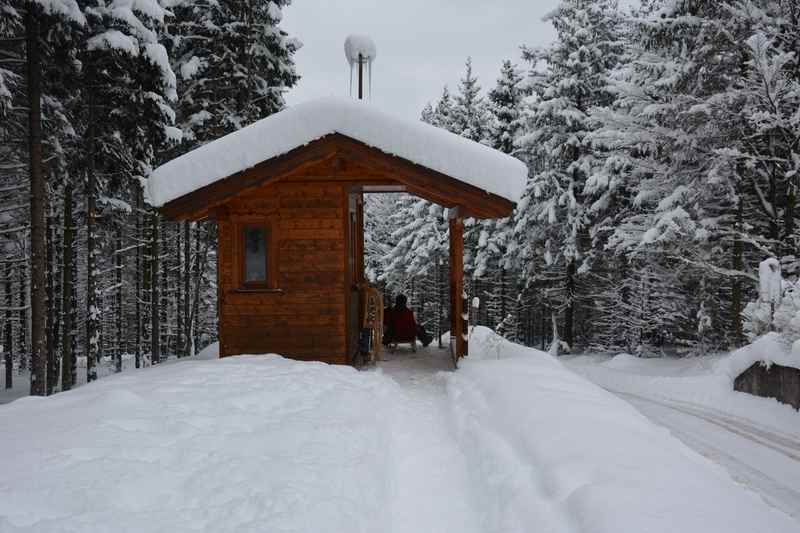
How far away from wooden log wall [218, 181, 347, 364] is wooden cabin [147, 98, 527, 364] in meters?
0.02

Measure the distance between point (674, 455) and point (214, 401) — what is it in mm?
4472

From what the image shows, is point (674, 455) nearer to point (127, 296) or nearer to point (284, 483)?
point (284, 483)

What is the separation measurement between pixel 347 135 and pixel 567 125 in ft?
39.1

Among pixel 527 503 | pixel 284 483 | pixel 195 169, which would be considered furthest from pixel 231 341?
pixel 527 503

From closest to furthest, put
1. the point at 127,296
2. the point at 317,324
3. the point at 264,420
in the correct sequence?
the point at 264,420
the point at 317,324
the point at 127,296

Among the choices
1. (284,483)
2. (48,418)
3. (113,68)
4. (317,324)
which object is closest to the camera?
(284,483)

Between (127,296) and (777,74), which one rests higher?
(777,74)

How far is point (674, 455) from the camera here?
14.6 feet

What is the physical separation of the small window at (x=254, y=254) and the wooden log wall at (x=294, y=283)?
17cm

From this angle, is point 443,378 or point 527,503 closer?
point 527,503

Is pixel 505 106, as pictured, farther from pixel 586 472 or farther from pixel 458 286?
pixel 586 472

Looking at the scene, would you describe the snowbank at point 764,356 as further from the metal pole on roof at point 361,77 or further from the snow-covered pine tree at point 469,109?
the snow-covered pine tree at point 469,109

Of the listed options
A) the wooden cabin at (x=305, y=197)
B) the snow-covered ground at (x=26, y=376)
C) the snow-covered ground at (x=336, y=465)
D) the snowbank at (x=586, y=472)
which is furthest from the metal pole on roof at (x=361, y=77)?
the snowbank at (x=586, y=472)

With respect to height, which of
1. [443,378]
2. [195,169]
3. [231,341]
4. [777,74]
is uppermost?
[777,74]
